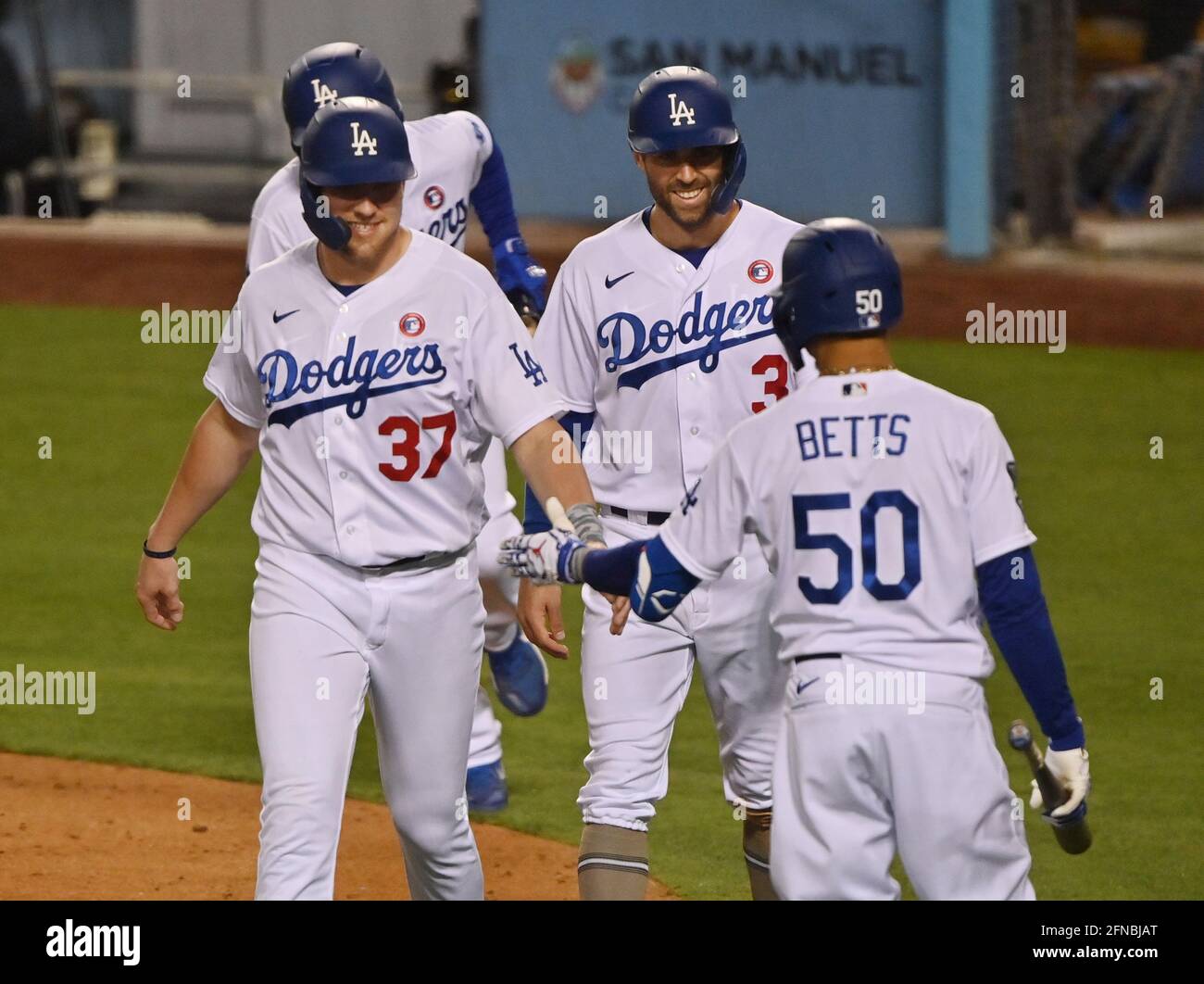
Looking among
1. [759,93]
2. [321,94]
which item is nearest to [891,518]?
[321,94]

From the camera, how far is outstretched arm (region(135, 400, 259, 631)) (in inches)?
184

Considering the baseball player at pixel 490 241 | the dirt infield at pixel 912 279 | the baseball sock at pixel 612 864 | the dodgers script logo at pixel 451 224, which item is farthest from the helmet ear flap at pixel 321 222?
the dirt infield at pixel 912 279

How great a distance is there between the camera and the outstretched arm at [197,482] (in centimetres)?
468

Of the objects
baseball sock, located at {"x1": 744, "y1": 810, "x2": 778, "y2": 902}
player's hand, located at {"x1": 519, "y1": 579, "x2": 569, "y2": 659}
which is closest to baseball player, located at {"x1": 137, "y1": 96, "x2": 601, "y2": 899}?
player's hand, located at {"x1": 519, "y1": 579, "x2": 569, "y2": 659}

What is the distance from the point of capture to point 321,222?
14.4 ft

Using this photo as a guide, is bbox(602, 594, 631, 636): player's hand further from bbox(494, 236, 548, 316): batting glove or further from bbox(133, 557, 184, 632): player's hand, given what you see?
bbox(494, 236, 548, 316): batting glove

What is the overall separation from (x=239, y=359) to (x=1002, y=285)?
12.9 meters

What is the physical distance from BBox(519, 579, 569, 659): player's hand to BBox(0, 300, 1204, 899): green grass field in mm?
1281

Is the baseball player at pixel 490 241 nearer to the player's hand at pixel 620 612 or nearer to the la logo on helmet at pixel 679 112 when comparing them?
the la logo on helmet at pixel 679 112

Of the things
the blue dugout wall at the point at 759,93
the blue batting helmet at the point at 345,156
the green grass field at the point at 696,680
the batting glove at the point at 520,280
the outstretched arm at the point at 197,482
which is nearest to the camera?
Answer: the blue batting helmet at the point at 345,156

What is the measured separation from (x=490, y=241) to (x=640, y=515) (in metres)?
1.93

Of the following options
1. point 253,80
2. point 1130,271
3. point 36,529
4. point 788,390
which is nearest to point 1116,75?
point 1130,271

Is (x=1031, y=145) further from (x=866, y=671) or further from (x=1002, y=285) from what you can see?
(x=866, y=671)

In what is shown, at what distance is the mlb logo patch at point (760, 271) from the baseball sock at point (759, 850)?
1.27 m
